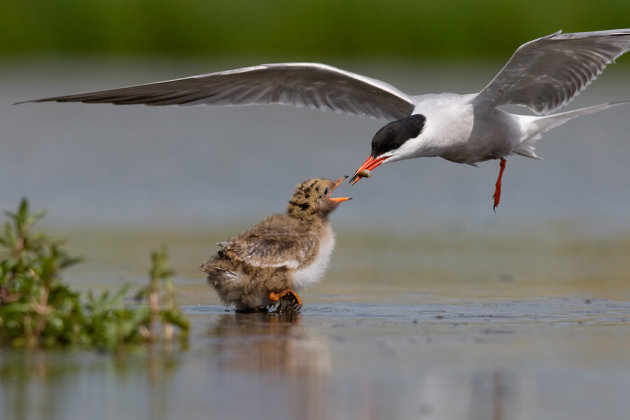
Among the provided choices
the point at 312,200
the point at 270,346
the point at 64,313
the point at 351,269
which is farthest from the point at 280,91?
the point at 64,313

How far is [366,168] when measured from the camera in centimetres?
757

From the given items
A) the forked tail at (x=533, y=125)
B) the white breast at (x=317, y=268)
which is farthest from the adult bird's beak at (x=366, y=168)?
the forked tail at (x=533, y=125)

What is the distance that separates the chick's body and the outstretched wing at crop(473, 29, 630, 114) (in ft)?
5.45

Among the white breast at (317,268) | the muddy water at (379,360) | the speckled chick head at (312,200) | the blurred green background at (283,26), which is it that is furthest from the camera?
the blurred green background at (283,26)

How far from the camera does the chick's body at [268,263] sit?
7395mm

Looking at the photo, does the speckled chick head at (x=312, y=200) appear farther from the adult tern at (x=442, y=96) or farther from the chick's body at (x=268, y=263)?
the adult tern at (x=442, y=96)

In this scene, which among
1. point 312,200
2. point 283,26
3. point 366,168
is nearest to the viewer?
point 366,168

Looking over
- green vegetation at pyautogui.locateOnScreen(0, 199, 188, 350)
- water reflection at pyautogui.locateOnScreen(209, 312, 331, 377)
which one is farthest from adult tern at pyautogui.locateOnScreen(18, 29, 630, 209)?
green vegetation at pyautogui.locateOnScreen(0, 199, 188, 350)

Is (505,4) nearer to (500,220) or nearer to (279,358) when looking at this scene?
(500,220)

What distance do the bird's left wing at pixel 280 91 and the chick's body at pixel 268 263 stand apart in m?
1.35

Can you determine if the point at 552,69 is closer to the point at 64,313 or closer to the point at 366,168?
the point at 366,168

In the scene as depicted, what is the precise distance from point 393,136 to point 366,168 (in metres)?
0.30

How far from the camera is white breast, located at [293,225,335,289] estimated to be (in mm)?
7488

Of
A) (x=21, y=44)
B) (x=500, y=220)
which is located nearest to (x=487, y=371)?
(x=500, y=220)
